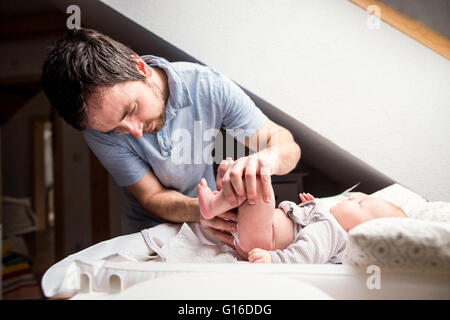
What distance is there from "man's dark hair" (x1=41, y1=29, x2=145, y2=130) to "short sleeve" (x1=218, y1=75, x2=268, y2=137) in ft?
0.79

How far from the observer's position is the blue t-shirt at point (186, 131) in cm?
80

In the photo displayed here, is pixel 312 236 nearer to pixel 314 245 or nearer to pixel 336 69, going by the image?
pixel 314 245

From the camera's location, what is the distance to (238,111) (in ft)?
2.63

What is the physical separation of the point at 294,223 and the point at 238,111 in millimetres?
294

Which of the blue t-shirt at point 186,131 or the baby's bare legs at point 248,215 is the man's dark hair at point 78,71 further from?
the baby's bare legs at point 248,215

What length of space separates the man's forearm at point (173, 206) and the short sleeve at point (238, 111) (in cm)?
20

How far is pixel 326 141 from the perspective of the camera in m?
0.82

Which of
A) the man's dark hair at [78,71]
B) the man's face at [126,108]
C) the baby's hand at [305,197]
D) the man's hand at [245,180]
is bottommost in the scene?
the baby's hand at [305,197]

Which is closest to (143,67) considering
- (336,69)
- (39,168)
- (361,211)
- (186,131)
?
(186,131)

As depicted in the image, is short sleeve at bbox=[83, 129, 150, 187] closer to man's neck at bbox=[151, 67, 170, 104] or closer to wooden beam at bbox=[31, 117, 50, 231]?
man's neck at bbox=[151, 67, 170, 104]

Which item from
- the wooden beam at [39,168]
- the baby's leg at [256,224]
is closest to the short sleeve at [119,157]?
the baby's leg at [256,224]

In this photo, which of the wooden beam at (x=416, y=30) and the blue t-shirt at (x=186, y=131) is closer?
the wooden beam at (x=416, y=30)

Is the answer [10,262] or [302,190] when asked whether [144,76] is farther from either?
[10,262]

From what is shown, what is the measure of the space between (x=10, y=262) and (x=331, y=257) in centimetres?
195
